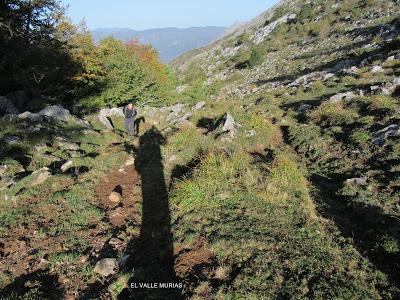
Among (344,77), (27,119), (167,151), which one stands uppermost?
(27,119)

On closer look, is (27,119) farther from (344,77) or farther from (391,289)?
(344,77)

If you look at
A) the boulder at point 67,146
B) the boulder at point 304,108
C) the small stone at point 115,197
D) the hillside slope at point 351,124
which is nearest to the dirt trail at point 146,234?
the small stone at point 115,197

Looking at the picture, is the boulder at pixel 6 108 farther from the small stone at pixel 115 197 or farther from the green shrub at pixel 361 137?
the green shrub at pixel 361 137

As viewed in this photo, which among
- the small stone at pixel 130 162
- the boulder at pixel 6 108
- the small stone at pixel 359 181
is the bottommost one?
the small stone at pixel 359 181

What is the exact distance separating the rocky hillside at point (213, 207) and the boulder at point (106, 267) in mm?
64

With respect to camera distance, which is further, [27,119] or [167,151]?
[27,119]

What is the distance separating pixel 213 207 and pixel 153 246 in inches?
75.3

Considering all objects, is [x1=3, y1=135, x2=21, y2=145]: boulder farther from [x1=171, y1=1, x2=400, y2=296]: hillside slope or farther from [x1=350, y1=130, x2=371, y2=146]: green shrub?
[x1=350, y1=130, x2=371, y2=146]: green shrub

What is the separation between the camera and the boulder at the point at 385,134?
11906 mm

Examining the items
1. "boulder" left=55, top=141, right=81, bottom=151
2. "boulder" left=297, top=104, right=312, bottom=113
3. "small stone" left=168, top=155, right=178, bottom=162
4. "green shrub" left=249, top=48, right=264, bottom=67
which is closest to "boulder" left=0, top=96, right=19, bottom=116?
"boulder" left=55, top=141, right=81, bottom=151

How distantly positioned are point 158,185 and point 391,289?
7.42 m

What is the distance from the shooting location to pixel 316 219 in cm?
863

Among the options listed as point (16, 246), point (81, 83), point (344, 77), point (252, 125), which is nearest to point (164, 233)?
point (16, 246)

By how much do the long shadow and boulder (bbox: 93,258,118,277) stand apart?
1.14ft
